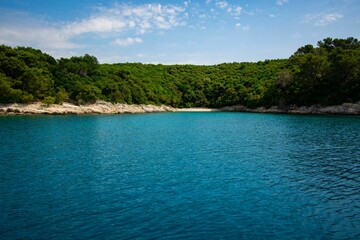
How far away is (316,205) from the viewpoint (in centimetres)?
1620

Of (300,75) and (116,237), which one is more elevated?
(300,75)

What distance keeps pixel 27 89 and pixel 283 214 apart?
85.1 metres

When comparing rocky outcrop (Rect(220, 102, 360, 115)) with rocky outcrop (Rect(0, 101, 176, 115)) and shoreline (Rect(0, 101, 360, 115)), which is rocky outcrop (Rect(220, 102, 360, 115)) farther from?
rocky outcrop (Rect(0, 101, 176, 115))

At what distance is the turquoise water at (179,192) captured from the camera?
13241 millimetres

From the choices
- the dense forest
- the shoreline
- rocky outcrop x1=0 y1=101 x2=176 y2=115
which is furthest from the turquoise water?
the dense forest

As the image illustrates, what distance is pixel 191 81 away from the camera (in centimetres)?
15500

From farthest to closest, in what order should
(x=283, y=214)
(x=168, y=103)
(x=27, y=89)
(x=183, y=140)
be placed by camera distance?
(x=168, y=103) < (x=27, y=89) < (x=183, y=140) < (x=283, y=214)

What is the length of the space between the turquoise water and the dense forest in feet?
190

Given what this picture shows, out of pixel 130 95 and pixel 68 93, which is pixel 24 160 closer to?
pixel 68 93

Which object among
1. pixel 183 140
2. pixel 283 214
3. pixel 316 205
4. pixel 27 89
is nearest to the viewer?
pixel 283 214

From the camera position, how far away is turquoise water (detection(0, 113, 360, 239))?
1324 centimetres

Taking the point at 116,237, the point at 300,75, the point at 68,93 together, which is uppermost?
the point at 300,75

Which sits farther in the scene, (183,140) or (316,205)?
(183,140)

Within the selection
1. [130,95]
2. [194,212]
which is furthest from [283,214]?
[130,95]
